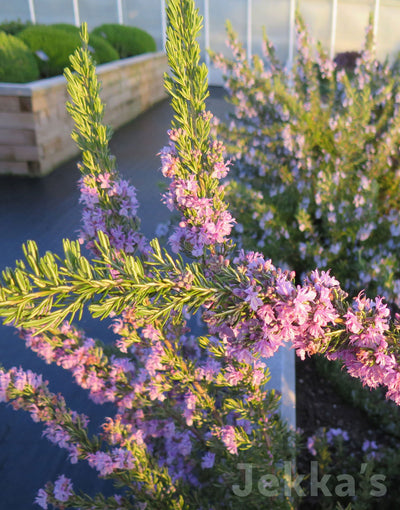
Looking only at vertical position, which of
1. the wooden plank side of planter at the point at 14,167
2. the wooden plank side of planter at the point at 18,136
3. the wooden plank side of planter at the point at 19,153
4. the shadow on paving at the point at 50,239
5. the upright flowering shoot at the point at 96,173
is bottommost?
the shadow on paving at the point at 50,239

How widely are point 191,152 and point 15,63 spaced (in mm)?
7356

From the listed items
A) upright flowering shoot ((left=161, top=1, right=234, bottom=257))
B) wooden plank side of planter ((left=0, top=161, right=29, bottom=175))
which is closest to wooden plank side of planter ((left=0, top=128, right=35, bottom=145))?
wooden plank side of planter ((left=0, top=161, right=29, bottom=175))

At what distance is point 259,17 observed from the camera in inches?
534

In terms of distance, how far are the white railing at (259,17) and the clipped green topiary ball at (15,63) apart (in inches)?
278

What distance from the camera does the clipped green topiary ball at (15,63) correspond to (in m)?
7.43

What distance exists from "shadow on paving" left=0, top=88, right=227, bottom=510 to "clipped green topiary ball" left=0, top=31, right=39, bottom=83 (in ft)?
4.66

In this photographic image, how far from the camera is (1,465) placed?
2799 mm

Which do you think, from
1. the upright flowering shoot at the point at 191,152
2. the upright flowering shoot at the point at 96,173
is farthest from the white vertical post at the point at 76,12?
the upright flowering shoot at the point at 191,152

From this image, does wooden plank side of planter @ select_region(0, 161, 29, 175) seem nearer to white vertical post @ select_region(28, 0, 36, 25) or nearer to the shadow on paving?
the shadow on paving

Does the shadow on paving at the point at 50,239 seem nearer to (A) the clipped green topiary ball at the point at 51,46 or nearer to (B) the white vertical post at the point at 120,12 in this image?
(A) the clipped green topiary ball at the point at 51,46

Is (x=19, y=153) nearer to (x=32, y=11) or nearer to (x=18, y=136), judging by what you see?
(x=18, y=136)

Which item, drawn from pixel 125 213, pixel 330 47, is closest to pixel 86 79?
pixel 125 213

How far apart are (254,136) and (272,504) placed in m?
3.89

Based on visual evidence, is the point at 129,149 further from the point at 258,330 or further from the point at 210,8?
the point at 258,330
